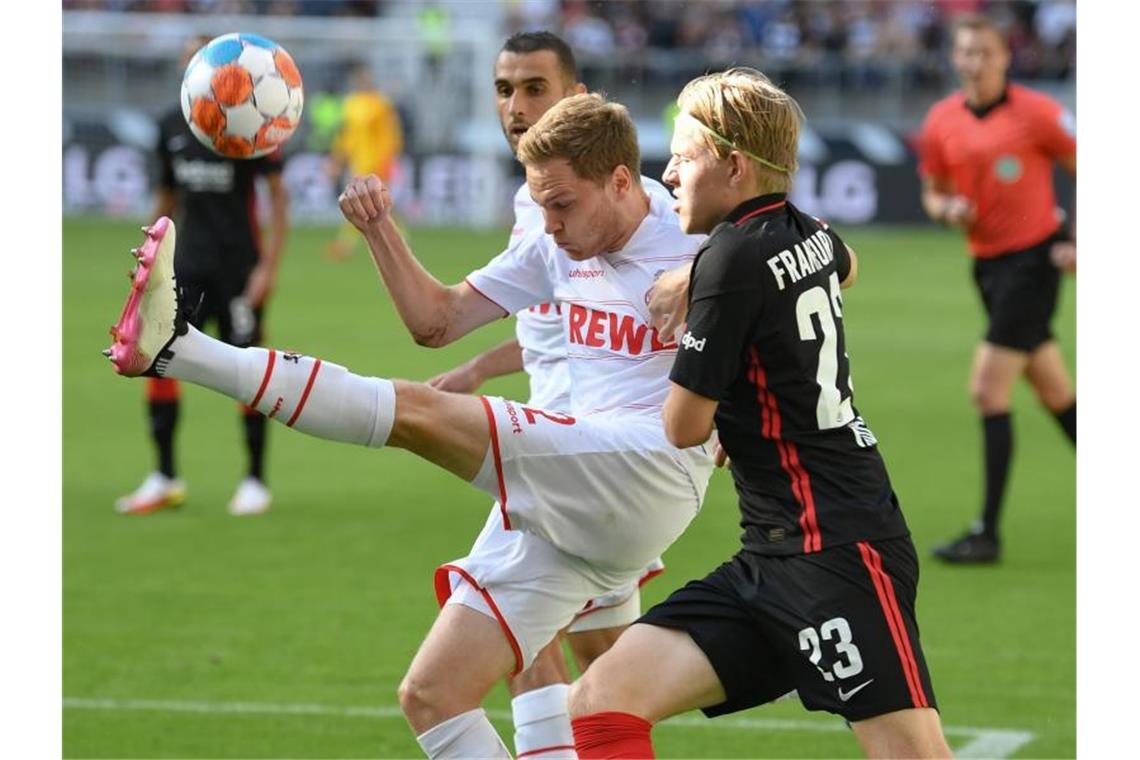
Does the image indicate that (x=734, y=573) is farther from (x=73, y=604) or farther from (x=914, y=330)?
(x=914, y=330)

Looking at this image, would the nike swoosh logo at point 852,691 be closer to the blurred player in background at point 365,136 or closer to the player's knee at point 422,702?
the player's knee at point 422,702

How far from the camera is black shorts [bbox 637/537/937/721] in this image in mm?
4035

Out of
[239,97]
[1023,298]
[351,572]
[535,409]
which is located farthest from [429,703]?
[1023,298]

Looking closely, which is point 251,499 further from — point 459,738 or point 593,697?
point 593,697

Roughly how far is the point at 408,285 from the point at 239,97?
722mm

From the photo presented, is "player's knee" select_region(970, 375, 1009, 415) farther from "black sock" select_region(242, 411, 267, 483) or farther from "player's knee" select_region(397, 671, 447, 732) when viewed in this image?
"player's knee" select_region(397, 671, 447, 732)

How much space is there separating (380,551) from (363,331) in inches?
326

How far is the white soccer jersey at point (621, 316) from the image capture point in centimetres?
479

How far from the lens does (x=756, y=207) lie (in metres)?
4.15

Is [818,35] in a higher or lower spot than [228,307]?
higher

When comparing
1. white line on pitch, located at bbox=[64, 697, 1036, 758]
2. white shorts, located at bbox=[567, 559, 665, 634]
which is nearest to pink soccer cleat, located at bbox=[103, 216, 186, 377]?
white shorts, located at bbox=[567, 559, 665, 634]

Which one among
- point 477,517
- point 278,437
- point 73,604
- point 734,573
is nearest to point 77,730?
point 73,604

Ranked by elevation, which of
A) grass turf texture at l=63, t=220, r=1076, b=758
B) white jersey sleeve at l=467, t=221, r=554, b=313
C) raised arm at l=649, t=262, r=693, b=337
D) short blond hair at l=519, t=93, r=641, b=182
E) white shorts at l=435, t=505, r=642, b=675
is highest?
short blond hair at l=519, t=93, r=641, b=182

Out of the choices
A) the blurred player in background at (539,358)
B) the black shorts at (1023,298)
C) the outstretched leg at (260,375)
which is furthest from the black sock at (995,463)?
the outstretched leg at (260,375)
